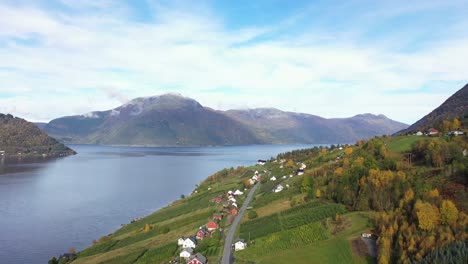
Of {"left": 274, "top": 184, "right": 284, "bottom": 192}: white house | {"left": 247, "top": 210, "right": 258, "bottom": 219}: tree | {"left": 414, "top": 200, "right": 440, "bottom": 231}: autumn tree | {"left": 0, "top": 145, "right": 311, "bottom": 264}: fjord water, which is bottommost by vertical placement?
→ {"left": 0, "top": 145, "right": 311, "bottom": 264}: fjord water

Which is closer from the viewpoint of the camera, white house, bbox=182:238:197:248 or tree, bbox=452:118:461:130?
white house, bbox=182:238:197:248

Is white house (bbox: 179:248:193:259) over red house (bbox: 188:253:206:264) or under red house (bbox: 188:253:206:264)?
under

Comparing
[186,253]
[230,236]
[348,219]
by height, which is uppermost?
[348,219]

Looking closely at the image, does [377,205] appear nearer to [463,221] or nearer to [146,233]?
[463,221]

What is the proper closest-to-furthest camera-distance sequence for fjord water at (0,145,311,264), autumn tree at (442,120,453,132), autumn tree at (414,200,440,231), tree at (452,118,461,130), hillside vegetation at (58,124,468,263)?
1. hillside vegetation at (58,124,468,263)
2. autumn tree at (414,200,440,231)
3. fjord water at (0,145,311,264)
4. tree at (452,118,461,130)
5. autumn tree at (442,120,453,132)

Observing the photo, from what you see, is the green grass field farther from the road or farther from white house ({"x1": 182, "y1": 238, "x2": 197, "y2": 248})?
white house ({"x1": 182, "y1": 238, "x2": 197, "y2": 248})

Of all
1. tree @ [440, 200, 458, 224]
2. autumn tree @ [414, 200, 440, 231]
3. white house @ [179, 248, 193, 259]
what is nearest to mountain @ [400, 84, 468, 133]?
tree @ [440, 200, 458, 224]

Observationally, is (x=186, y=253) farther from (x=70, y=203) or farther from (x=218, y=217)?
(x=70, y=203)

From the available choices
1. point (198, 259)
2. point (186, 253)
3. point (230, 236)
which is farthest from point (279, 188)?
point (198, 259)
